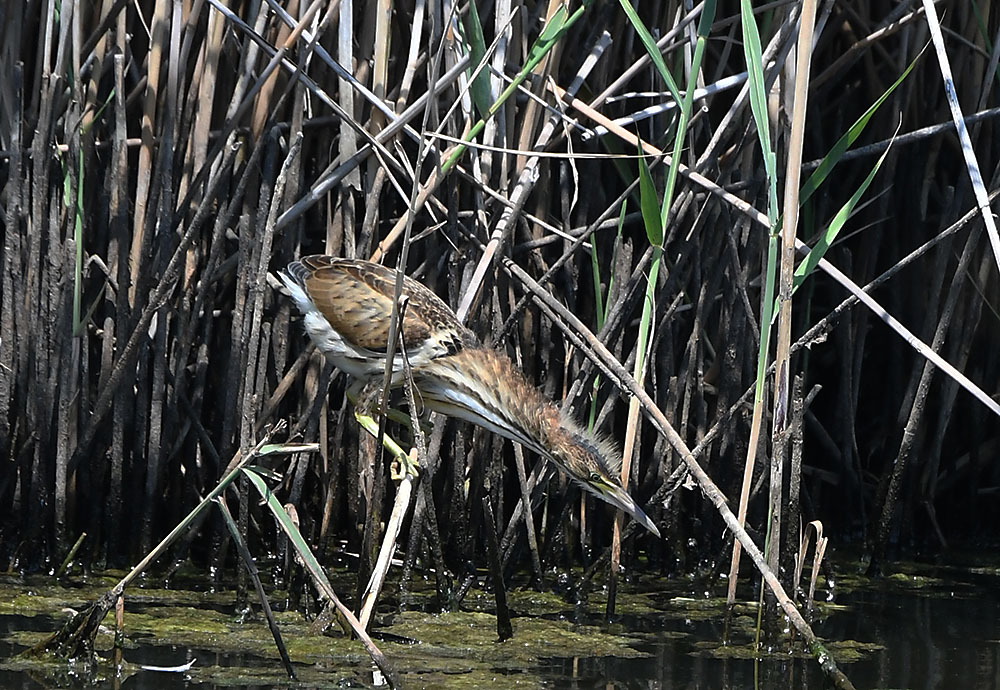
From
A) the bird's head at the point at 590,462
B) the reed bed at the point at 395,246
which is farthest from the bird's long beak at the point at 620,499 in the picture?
the reed bed at the point at 395,246

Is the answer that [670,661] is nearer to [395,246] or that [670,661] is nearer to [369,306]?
[369,306]

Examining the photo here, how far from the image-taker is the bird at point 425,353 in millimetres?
4203

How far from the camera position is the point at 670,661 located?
3.93m

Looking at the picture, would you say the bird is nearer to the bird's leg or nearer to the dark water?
the bird's leg

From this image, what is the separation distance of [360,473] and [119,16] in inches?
68.7

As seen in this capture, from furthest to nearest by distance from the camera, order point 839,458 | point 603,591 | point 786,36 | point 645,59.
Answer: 1. point 839,458
2. point 603,591
3. point 645,59
4. point 786,36

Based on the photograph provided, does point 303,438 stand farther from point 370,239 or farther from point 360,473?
point 370,239

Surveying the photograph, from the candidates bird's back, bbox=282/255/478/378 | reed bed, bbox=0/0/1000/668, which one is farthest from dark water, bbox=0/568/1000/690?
bird's back, bbox=282/255/478/378

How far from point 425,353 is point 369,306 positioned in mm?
240

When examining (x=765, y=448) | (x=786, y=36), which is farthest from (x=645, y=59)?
(x=765, y=448)

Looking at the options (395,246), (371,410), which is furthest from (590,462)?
(395,246)

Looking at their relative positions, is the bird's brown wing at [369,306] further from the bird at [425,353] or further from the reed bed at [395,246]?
the reed bed at [395,246]

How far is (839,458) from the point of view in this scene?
17.7 ft

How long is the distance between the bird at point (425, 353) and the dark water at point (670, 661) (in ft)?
1.82
